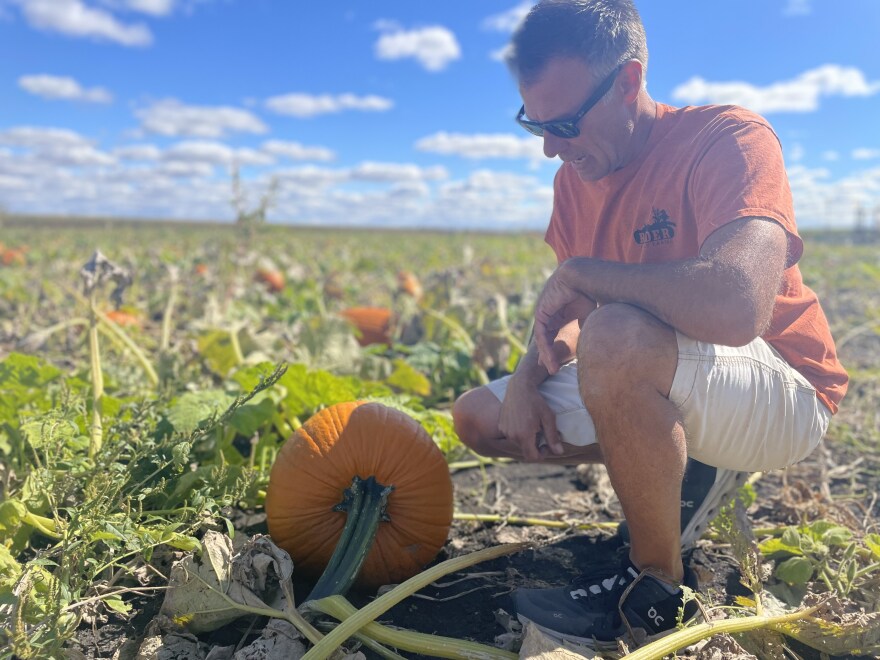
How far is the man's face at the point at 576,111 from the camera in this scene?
215 centimetres

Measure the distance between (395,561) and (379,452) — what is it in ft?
1.12

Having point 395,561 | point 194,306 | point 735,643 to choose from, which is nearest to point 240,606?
point 395,561

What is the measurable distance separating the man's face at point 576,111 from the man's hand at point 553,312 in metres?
0.41

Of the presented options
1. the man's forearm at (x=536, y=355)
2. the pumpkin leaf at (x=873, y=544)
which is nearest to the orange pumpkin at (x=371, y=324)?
the man's forearm at (x=536, y=355)

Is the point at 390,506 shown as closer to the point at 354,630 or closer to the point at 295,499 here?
the point at 295,499

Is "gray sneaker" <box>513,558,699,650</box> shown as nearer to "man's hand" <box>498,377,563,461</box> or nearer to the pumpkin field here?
the pumpkin field

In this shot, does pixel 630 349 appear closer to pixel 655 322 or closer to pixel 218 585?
pixel 655 322

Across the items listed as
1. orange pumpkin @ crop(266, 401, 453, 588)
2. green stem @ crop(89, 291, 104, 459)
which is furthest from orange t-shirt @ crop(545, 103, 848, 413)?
green stem @ crop(89, 291, 104, 459)

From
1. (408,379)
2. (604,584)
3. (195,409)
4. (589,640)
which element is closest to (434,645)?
(589,640)

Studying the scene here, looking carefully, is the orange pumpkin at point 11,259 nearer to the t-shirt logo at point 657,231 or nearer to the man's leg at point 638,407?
the t-shirt logo at point 657,231

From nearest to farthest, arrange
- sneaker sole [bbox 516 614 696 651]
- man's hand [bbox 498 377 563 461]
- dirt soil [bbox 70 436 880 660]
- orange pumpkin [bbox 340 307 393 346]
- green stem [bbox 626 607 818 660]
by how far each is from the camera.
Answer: green stem [bbox 626 607 818 660]
sneaker sole [bbox 516 614 696 651]
dirt soil [bbox 70 436 880 660]
man's hand [bbox 498 377 563 461]
orange pumpkin [bbox 340 307 393 346]

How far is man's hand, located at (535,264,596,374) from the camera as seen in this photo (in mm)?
2127

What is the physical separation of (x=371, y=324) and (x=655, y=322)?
334cm

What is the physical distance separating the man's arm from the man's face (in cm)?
56
